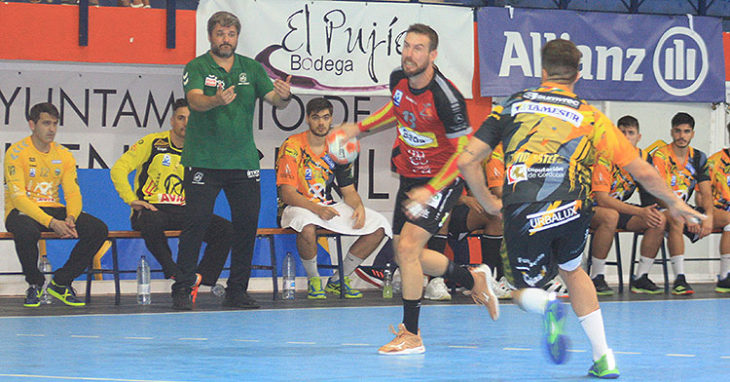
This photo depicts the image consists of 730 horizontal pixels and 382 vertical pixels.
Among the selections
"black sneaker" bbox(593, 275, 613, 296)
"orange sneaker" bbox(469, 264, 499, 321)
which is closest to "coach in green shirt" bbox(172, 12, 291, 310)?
"orange sneaker" bbox(469, 264, 499, 321)

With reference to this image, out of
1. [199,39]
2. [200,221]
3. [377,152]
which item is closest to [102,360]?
[200,221]

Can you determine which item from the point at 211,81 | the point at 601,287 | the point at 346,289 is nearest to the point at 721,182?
the point at 601,287

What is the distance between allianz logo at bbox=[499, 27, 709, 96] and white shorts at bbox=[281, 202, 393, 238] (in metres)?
2.18

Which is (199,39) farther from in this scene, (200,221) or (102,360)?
(102,360)

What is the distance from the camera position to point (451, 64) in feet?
33.0

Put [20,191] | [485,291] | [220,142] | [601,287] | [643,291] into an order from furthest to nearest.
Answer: [643,291] → [601,287] → [20,191] → [220,142] → [485,291]

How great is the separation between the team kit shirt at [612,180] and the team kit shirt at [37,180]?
468cm

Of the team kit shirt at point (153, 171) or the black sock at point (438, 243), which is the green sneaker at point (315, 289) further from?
the team kit shirt at point (153, 171)

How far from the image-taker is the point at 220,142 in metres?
7.57

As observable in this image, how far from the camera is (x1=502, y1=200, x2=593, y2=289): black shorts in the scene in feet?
14.3

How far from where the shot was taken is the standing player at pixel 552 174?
4.34 meters

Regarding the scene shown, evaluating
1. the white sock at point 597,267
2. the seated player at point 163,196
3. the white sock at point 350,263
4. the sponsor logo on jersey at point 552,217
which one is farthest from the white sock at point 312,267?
the sponsor logo on jersey at point 552,217

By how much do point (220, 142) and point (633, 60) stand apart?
512 centimetres

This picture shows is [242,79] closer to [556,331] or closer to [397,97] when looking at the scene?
[397,97]
